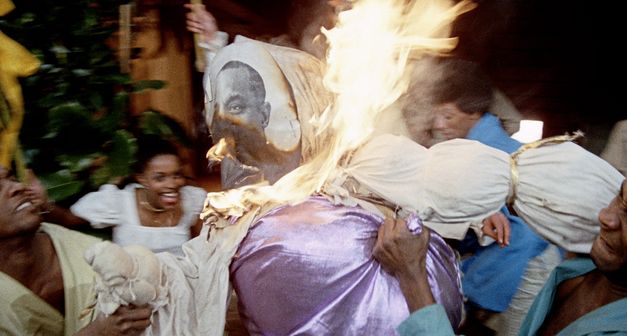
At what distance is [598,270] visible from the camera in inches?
84.0

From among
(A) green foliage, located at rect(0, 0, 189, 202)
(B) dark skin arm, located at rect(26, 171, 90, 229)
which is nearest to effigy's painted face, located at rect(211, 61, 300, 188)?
(A) green foliage, located at rect(0, 0, 189, 202)

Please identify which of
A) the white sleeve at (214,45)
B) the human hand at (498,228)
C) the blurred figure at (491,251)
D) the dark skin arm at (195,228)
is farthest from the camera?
the dark skin arm at (195,228)

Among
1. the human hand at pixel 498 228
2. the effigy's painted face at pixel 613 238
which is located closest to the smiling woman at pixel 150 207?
the human hand at pixel 498 228

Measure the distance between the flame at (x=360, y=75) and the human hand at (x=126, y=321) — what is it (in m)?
0.55

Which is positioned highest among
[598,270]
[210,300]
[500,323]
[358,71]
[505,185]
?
[358,71]

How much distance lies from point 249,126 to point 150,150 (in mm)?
897

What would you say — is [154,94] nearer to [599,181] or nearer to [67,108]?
[67,108]

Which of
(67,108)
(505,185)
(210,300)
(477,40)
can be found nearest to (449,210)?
(505,185)

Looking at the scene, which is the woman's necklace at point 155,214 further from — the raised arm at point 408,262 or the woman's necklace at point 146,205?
the raised arm at point 408,262

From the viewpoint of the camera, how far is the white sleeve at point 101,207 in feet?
10.4

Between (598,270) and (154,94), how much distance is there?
263 cm

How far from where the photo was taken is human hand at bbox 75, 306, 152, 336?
2.17 meters

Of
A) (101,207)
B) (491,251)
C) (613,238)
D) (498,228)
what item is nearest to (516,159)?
(498,228)

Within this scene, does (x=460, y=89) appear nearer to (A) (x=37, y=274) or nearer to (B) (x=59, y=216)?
(A) (x=37, y=274)
